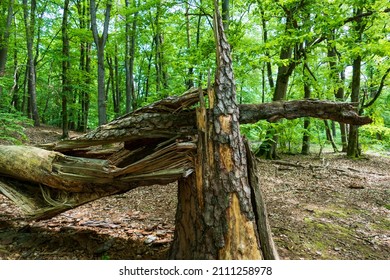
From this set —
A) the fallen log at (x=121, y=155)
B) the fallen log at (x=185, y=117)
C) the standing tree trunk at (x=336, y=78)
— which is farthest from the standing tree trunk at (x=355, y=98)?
the fallen log at (x=121, y=155)

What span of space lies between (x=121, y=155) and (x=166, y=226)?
59.3 inches

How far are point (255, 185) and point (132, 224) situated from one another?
240 cm

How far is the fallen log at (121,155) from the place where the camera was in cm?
279

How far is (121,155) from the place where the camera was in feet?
11.1

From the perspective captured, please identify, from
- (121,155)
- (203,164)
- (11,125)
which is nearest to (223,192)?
(203,164)

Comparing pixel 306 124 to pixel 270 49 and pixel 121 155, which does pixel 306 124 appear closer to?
pixel 270 49

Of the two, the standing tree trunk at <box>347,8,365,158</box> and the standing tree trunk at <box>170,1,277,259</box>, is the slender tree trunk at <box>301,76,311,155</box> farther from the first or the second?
the standing tree trunk at <box>170,1,277,259</box>

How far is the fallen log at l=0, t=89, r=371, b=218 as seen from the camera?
279cm

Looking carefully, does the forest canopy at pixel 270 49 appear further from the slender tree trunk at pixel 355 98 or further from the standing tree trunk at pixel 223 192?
the standing tree trunk at pixel 223 192

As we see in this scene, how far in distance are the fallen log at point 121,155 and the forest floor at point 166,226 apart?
46 cm

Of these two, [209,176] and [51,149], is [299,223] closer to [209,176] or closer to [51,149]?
[209,176]

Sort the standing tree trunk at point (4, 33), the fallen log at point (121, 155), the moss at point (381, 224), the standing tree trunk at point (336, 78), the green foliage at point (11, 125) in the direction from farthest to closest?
1. the standing tree trunk at point (336, 78)
2. the standing tree trunk at point (4, 33)
3. the green foliage at point (11, 125)
4. the moss at point (381, 224)
5. the fallen log at point (121, 155)

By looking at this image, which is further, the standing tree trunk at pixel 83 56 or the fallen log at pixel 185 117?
the standing tree trunk at pixel 83 56
